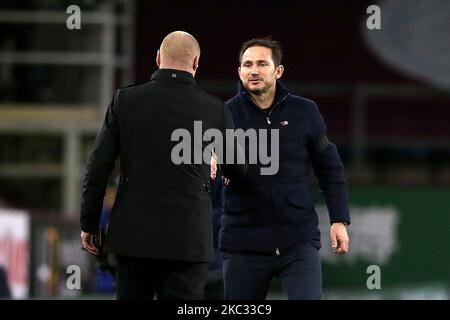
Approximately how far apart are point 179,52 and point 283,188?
1.09 meters

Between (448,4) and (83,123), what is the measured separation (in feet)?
17.1

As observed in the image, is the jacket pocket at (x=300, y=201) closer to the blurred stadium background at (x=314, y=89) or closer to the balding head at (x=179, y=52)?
the balding head at (x=179, y=52)

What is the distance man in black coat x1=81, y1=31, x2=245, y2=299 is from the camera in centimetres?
644

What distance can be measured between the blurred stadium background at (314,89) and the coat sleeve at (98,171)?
1027 centimetres

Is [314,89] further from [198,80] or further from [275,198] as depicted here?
[275,198]

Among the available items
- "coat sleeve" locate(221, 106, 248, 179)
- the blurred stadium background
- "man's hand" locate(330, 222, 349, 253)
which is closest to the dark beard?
"coat sleeve" locate(221, 106, 248, 179)

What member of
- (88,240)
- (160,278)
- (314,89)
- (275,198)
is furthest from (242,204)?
(314,89)

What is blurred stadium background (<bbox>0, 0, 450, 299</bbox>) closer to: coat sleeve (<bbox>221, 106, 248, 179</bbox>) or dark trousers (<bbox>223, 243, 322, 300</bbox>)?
dark trousers (<bbox>223, 243, 322, 300</bbox>)

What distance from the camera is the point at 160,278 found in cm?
655

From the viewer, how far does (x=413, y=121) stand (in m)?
20.4

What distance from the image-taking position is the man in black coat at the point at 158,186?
644 centimetres

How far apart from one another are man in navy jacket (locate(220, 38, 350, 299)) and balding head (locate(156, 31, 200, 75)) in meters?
0.76
